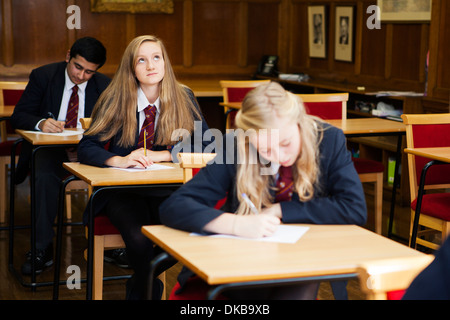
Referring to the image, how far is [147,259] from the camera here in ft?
9.35

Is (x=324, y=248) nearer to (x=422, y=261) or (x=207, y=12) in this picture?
(x=422, y=261)

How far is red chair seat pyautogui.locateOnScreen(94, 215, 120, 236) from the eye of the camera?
2.97 metres

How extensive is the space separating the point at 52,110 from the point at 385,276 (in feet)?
11.1


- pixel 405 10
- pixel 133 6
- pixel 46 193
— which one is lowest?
pixel 46 193

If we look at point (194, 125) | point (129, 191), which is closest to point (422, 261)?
point (129, 191)

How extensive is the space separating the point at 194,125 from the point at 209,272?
Result: 189 centimetres

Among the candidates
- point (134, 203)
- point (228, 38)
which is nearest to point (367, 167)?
point (134, 203)

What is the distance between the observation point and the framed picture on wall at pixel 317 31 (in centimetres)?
737

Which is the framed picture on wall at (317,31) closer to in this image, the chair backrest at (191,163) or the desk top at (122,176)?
the desk top at (122,176)

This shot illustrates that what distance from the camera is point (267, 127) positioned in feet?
6.81

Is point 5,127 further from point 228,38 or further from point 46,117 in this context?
point 228,38

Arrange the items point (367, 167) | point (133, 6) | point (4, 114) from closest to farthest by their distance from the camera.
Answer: point (367, 167), point (4, 114), point (133, 6)

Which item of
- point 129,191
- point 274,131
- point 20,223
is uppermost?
point 274,131

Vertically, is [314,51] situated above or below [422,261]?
above
